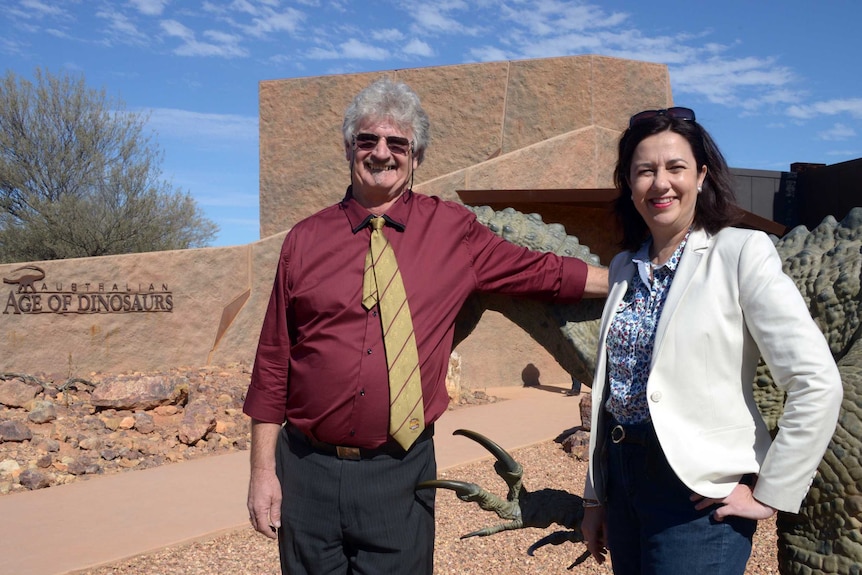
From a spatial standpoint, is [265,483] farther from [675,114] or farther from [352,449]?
[675,114]

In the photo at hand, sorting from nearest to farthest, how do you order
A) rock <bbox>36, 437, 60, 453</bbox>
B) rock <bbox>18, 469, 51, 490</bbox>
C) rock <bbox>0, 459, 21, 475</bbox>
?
rock <bbox>18, 469, 51, 490</bbox>, rock <bbox>0, 459, 21, 475</bbox>, rock <bbox>36, 437, 60, 453</bbox>

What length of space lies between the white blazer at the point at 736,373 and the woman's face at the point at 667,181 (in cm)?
7

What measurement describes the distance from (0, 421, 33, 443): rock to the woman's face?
213 inches

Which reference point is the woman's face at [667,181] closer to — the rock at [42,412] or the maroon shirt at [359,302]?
the maroon shirt at [359,302]

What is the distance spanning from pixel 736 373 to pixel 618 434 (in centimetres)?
27

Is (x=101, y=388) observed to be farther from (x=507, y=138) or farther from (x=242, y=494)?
(x=507, y=138)

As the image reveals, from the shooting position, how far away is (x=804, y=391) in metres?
1.24

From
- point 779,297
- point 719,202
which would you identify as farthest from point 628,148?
point 779,297

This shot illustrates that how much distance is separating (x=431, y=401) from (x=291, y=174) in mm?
11800

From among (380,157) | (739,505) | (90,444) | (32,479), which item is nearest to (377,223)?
(380,157)

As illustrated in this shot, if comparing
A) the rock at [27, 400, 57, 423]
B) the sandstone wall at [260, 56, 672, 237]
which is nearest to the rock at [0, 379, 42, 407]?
the rock at [27, 400, 57, 423]

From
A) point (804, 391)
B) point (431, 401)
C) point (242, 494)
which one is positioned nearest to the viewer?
point (804, 391)

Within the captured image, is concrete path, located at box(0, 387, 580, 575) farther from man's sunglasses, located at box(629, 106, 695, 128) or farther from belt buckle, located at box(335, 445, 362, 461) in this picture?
man's sunglasses, located at box(629, 106, 695, 128)

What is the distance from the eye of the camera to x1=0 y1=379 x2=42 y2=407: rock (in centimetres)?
618
